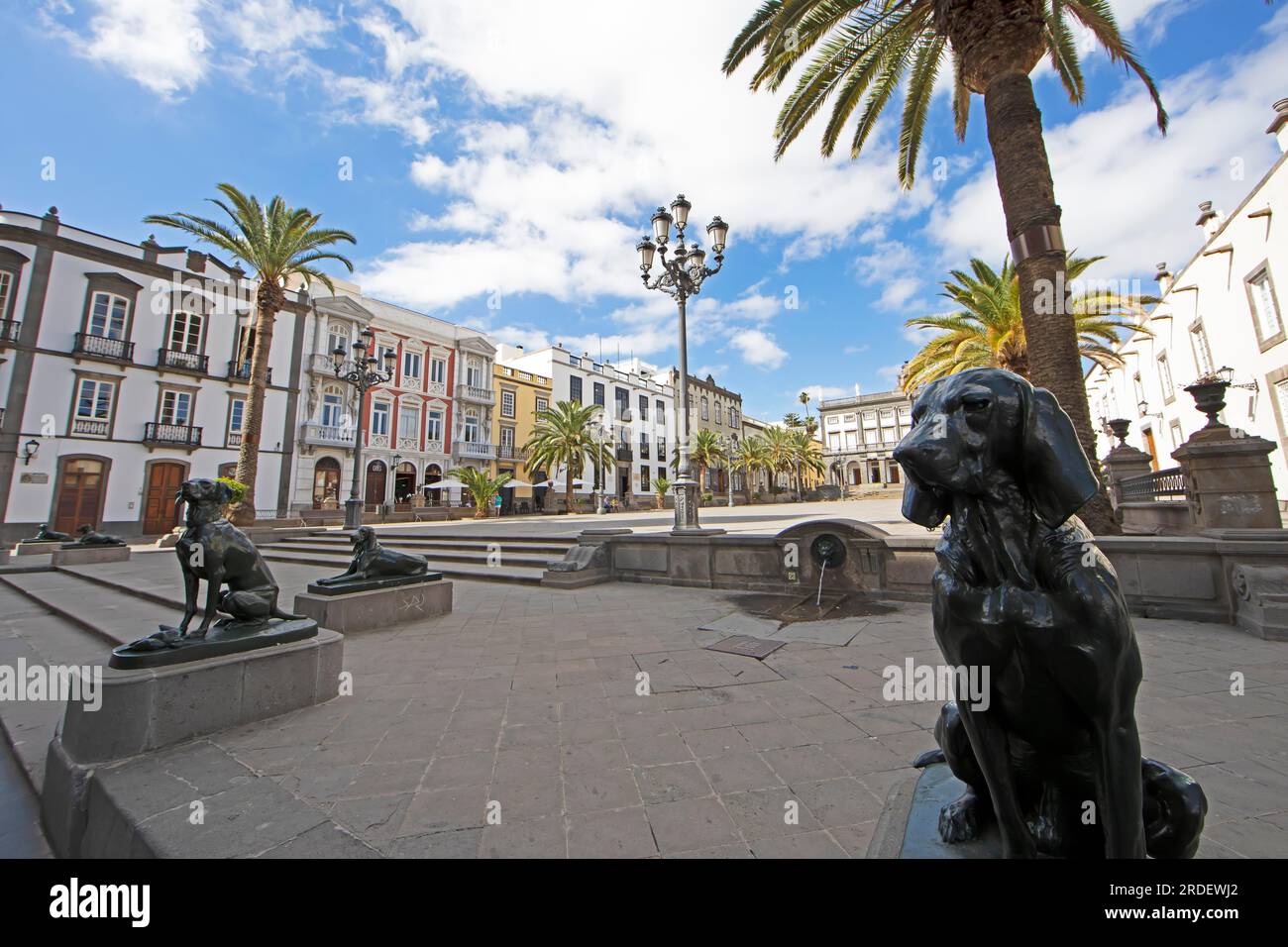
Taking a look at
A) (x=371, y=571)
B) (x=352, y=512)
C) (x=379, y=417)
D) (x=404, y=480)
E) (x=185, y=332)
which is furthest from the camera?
(x=404, y=480)

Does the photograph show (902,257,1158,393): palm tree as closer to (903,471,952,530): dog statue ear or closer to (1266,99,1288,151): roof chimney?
(1266,99,1288,151): roof chimney

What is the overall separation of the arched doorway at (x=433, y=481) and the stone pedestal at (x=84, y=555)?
17.4 metres

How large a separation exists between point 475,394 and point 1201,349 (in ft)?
119

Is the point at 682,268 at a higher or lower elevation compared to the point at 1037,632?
higher

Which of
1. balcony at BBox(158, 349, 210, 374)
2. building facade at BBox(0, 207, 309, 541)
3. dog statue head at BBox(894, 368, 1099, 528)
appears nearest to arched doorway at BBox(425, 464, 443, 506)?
building facade at BBox(0, 207, 309, 541)

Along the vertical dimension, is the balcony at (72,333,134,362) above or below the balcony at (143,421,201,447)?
above

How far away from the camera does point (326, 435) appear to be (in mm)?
27328

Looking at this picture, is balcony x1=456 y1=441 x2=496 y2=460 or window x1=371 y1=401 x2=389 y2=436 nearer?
window x1=371 y1=401 x2=389 y2=436

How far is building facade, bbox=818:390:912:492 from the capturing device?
63.9 m

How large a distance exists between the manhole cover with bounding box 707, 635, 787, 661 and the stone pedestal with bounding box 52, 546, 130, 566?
16233mm

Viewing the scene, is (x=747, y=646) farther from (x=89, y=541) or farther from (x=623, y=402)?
(x=623, y=402)

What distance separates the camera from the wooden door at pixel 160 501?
70.2 feet

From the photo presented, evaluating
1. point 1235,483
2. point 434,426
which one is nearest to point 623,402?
point 434,426
